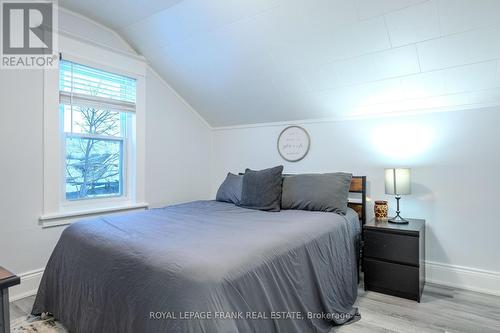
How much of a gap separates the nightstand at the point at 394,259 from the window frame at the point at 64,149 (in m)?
2.41

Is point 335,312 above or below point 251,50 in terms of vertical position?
below

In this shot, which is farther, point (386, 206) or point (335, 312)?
point (386, 206)

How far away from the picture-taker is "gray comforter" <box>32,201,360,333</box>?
1246 millimetres

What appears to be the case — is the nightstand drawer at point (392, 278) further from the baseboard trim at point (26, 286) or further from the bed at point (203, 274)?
the baseboard trim at point (26, 286)

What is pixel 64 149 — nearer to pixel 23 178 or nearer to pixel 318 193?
pixel 23 178

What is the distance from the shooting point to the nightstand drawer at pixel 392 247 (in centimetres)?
230

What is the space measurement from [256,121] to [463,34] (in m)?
2.27

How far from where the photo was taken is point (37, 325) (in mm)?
1971

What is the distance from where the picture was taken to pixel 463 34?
202 cm

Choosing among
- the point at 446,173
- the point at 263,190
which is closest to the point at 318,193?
the point at 263,190

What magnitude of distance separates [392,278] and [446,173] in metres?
1.07

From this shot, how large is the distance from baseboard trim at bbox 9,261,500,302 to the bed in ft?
1.61

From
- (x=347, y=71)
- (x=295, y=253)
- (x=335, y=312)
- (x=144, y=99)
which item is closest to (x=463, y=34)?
(x=347, y=71)

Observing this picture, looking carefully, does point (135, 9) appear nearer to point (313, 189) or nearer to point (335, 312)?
point (313, 189)
